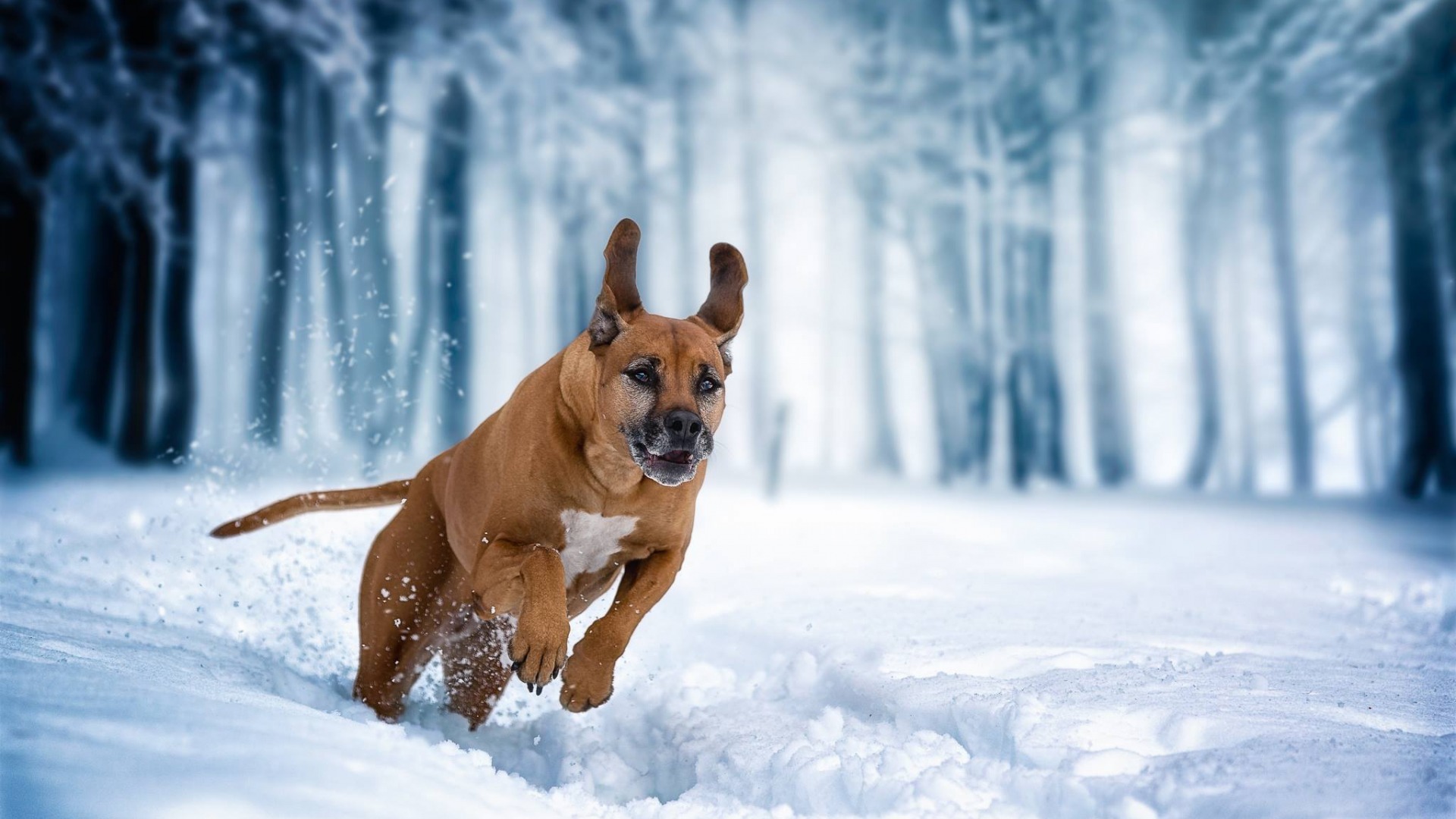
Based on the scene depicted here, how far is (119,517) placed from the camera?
6.99m

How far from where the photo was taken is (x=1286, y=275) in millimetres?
13141

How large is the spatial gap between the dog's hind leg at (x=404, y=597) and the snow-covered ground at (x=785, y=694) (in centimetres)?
15

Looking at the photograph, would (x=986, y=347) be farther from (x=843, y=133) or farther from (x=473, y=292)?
(x=473, y=292)

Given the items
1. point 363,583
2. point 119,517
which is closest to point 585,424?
point 363,583

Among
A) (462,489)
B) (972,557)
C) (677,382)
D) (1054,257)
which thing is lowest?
(972,557)

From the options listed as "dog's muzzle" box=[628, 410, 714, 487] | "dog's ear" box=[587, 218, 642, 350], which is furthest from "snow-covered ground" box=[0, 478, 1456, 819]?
"dog's ear" box=[587, 218, 642, 350]

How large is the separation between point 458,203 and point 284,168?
6.93ft

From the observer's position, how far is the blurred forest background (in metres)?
12.5

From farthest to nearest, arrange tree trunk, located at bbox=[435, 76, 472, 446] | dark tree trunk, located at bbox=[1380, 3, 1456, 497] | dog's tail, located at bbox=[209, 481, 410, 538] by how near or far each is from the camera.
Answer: tree trunk, located at bbox=[435, 76, 472, 446], dark tree trunk, located at bbox=[1380, 3, 1456, 497], dog's tail, located at bbox=[209, 481, 410, 538]

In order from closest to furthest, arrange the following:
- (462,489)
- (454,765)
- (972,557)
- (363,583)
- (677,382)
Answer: (454,765) < (677,382) < (462,489) < (363,583) < (972,557)

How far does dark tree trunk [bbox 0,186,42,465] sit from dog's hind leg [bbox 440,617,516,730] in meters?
11.5

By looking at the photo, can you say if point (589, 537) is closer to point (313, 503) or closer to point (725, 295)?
point (725, 295)

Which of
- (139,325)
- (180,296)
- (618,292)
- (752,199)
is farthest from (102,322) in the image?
(618,292)

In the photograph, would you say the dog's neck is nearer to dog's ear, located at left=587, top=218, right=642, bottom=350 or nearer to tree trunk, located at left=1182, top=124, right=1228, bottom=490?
dog's ear, located at left=587, top=218, right=642, bottom=350
